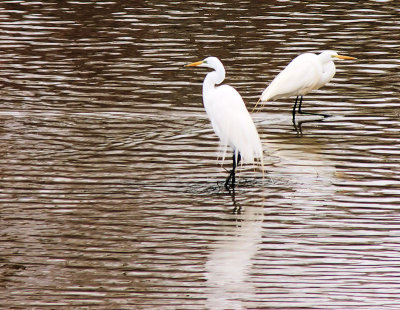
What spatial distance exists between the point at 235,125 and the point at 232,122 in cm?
4

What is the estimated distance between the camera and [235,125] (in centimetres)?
976

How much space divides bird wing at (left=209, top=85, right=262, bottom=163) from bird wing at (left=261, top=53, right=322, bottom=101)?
2.56 meters

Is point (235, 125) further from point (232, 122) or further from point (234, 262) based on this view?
point (234, 262)

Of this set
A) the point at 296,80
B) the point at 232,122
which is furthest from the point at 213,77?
the point at 296,80

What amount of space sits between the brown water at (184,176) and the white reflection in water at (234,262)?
0.02 meters

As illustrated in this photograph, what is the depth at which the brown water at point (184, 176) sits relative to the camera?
7047 mm

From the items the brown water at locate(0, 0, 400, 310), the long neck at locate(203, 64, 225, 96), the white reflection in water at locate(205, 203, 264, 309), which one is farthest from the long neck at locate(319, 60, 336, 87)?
the white reflection in water at locate(205, 203, 264, 309)

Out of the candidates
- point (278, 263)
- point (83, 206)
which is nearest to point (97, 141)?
point (83, 206)

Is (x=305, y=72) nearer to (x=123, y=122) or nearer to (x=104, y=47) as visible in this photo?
(x=123, y=122)

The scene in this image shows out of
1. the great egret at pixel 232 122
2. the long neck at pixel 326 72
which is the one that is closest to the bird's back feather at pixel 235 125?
the great egret at pixel 232 122

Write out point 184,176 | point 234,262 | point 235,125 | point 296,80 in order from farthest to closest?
point 296,80 < point 184,176 < point 235,125 < point 234,262

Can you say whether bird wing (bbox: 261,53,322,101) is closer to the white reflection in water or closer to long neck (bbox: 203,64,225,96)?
long neck (bbox: 203,64,225,96)

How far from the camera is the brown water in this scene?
23.1ft

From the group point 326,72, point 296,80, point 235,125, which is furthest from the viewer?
point 326,72
